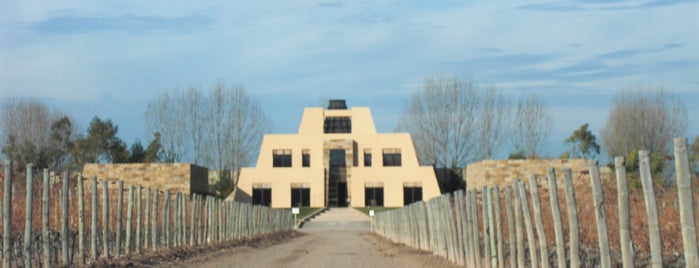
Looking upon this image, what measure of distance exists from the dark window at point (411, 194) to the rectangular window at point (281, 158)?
1230 cm

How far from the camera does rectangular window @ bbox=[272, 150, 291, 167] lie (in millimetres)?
88312

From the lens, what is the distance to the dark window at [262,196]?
8531 centimetres

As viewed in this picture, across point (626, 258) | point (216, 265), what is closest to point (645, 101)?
point (216, 265)

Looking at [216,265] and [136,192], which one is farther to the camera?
[136,192]

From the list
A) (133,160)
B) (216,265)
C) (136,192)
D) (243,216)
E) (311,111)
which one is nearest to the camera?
(216,265)

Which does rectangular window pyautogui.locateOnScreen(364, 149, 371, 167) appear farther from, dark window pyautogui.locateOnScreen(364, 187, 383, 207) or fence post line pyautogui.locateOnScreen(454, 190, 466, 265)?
fence post line pyautogui.locateOnScreen(454, 190, 466, 265)

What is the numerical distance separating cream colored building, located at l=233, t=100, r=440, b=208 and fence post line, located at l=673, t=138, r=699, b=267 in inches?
3016

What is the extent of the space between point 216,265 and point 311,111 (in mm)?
81732

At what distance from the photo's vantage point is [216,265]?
18.1 metres

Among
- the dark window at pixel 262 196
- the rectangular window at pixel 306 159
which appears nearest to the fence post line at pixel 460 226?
the dark window at pixel 262 196

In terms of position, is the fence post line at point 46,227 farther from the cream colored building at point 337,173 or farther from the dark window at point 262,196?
the dark window at point 262,196

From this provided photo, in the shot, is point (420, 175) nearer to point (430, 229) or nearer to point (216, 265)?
point (430, 229)

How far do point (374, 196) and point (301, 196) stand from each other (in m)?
7.24

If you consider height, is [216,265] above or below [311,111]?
below
